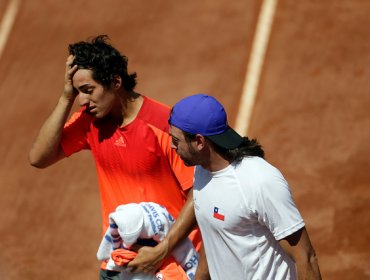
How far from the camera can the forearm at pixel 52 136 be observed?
17.4 feet

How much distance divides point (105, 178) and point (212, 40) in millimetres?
4612

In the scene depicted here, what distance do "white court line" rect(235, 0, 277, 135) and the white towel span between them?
3.33 metres

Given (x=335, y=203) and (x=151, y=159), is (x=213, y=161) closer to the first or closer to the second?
(x=151, y=159)

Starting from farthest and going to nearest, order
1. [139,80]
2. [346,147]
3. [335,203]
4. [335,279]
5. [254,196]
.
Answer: [139,80] < [346,147] < [335,203] < [335,279] < [254,196]

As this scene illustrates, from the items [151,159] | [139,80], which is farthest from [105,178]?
[139,80]

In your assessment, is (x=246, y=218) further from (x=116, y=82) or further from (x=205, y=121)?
(x=116, y=82)

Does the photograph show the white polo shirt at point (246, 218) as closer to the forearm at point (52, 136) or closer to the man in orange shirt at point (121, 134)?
the man in orange shirt at point (121, 134)

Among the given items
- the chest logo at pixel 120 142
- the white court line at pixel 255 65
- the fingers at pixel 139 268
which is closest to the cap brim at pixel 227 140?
the chest logo at pixel 120 142

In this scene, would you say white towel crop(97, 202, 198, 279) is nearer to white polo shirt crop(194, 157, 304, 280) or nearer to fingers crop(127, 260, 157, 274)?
fingers crop(127, 260, 157, 274)

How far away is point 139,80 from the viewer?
9305 millimetres

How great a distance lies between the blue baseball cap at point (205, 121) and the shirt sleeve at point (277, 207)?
1.04 ft

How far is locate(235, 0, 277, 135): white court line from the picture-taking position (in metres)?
8.50

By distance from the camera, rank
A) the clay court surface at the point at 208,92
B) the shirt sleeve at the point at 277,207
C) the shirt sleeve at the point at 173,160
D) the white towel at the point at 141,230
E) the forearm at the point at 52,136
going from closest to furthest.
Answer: the shirt sleeve at the point at 277,207, the white towel at the point at 141,230, the shirt sleeve at the point at 173,160, the forearm at the point at 52,136, the clay court surface at the point at 208,92

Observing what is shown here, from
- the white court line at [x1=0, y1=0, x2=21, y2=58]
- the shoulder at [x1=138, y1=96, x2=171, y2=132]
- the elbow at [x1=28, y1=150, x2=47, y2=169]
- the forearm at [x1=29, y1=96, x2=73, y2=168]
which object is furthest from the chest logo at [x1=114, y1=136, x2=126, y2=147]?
the white court line at [x1=0, y1=0, x2=21, y2=58]
